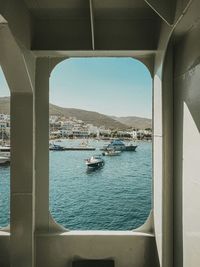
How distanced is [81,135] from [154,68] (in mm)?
26364

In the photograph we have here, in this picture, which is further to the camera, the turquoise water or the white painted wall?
the turquoise water

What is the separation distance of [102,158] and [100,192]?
4.48 meters

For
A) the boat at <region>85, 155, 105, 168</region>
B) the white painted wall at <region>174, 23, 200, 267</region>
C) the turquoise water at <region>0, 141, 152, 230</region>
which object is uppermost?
the white painted wall at <region>174, 23, 200, 267</region>

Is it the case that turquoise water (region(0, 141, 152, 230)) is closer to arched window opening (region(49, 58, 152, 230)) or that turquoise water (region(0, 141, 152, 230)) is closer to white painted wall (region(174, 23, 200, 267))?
arched window opening (region(49, 58, 152, 230))

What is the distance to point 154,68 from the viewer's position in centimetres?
342

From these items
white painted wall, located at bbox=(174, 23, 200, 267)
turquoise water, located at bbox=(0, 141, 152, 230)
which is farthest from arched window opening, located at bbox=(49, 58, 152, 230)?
white painted wall, located at bbox=(174, 23, 200, 267)

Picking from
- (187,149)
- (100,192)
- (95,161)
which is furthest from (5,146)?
(100,192)

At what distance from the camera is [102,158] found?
1519 inches

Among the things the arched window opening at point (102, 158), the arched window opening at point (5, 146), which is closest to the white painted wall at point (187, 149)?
the arched window opening at point (5, 146)

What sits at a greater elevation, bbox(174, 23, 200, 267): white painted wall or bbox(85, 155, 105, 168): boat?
bbox(174, 23, 200, 267): white painted wall

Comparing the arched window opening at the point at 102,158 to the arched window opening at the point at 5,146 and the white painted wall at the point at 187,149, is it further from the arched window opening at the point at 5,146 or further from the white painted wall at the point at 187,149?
the white painted wall at the point at 187,149

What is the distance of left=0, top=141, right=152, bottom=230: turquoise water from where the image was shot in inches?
1366

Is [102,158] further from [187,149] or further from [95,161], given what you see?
[187,149]

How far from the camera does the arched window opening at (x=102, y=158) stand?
3297cm
